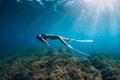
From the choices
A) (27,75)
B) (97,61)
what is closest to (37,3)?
(97,61)

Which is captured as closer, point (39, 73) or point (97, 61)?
point (39, 73)

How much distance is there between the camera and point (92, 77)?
9883 mm

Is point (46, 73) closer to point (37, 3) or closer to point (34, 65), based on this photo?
point (34, 65)

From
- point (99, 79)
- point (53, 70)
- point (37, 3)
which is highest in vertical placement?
point (37, 3)

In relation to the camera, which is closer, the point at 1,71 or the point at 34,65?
the point at 34,65

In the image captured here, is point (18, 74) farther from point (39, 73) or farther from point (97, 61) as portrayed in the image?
point (97, 61)

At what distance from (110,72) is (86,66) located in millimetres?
1610

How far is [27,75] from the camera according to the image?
1000 centimetres

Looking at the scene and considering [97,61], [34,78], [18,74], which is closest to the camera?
[34,78]


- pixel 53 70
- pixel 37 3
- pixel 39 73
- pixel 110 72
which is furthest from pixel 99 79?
pixel 37 3

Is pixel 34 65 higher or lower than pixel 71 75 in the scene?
higher

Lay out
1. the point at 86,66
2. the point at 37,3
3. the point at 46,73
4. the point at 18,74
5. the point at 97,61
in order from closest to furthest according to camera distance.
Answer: the point at 46,73, the point at 18,74, the point at 86,66, the point at 97,61, the point at 37,3

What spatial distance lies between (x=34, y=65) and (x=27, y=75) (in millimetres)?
1027

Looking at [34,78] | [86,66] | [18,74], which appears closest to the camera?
[34,78]
